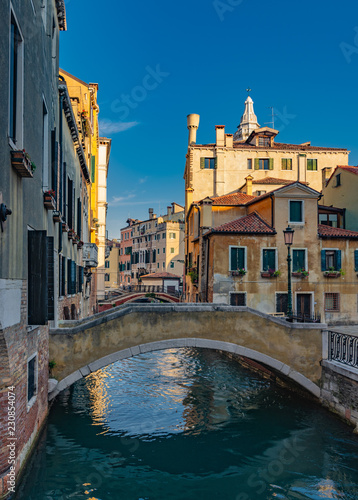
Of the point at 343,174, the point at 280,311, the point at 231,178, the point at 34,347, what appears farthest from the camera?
the point at 231,178

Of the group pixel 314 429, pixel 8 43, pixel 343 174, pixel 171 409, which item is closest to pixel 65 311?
pixel 171 409

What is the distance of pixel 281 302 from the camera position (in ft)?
82.9

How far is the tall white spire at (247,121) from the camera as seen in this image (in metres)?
72.8

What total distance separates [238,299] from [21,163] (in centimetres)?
1947

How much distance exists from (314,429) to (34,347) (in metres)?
8.19

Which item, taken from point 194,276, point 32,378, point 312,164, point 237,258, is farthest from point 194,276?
point 32,378

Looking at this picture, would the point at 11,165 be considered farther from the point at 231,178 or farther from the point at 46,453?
the point at 231,178

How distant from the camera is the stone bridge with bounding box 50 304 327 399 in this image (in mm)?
12086

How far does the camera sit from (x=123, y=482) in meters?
9.62

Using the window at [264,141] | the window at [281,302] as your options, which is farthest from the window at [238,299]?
the window at [264,141]

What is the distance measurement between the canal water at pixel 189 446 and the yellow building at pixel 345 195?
16.0 meters

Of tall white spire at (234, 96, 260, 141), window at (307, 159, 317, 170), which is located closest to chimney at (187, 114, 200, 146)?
window at (307, 159, 317, 170)

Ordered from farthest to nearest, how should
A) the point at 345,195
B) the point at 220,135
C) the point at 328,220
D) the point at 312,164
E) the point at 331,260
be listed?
the point at 312,164
the point at 220,135
the point at 345,195
the point at 328,220
the point at 331,260

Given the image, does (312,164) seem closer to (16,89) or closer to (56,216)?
(56,216)
